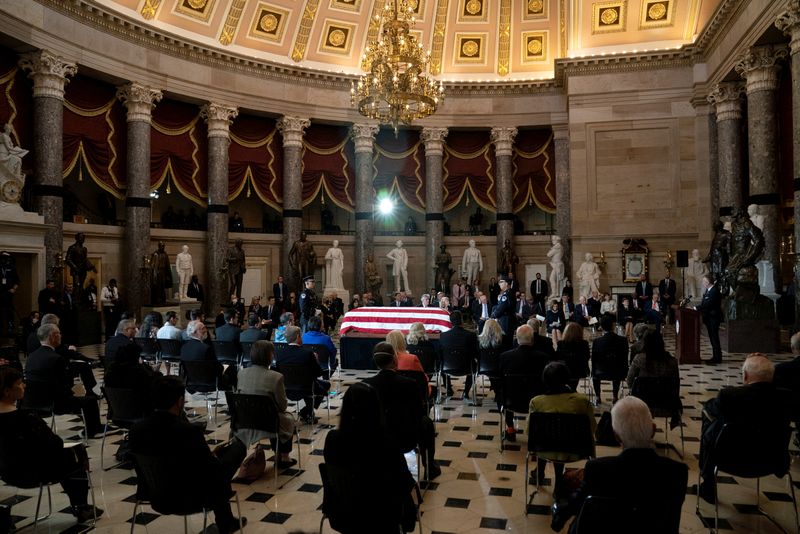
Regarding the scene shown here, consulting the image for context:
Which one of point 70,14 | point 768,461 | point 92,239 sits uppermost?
point 70,14

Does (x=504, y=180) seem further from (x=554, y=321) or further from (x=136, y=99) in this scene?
(x=136, y=99)

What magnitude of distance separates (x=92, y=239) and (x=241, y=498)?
1484 cm

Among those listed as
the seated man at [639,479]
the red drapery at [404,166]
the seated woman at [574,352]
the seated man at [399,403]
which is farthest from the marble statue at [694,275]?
the seated man at [639,479]

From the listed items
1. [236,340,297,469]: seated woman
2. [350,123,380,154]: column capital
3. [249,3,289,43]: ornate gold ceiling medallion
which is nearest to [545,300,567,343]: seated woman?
[236,340,297,469]: seated woman

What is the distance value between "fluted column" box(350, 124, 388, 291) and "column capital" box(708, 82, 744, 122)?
11566 mm

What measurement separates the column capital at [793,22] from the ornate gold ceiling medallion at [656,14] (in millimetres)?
7734

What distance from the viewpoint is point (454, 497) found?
4887 millimetres

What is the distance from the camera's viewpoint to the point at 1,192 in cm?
1295

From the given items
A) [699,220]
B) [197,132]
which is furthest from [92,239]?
[699,220]

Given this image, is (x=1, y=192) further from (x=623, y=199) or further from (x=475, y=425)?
(x=623, y=199)

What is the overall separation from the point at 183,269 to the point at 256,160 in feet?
17.4

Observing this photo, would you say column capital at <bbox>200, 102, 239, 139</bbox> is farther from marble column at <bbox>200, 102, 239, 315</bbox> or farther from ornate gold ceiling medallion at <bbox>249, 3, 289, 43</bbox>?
ornate gold ceiling medallion at <bbox>249, 3, 289, 43</bbox>

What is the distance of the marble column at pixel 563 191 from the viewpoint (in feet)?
70.0

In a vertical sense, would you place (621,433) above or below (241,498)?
above
